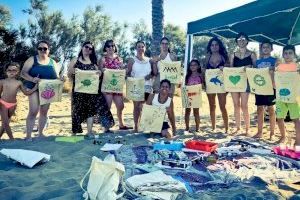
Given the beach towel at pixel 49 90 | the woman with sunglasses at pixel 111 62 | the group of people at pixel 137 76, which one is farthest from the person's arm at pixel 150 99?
the beach towel at pixel 49 90

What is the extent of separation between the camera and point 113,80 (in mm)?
7141

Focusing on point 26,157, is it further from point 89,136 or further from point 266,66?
point 266,66

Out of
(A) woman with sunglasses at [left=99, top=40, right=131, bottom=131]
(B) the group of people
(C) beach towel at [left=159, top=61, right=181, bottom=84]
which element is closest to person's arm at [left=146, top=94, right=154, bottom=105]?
(B) the group of people

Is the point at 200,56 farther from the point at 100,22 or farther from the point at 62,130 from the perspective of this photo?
the point at 62,130

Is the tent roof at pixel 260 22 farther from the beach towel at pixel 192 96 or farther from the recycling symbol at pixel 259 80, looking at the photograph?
the beach towel at pixel 192 96

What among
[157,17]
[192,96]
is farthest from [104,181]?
[157,17]

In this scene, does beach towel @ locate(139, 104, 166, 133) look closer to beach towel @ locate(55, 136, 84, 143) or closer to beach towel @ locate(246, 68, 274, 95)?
beach towel @ locate(55, 136, 84, 143)

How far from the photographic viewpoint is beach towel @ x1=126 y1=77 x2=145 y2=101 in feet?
23.7

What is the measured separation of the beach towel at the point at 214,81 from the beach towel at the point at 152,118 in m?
1.15

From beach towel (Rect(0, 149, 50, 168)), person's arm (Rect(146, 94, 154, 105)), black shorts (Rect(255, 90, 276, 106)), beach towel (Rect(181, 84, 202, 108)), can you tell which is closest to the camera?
beach towel (Rect(0, 149, 50, 168))

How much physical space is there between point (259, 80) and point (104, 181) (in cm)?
425

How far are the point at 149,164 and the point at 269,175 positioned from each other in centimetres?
156

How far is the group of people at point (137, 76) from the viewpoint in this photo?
6.43 metres

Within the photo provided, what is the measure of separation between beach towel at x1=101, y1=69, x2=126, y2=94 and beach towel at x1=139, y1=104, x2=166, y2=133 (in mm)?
731
